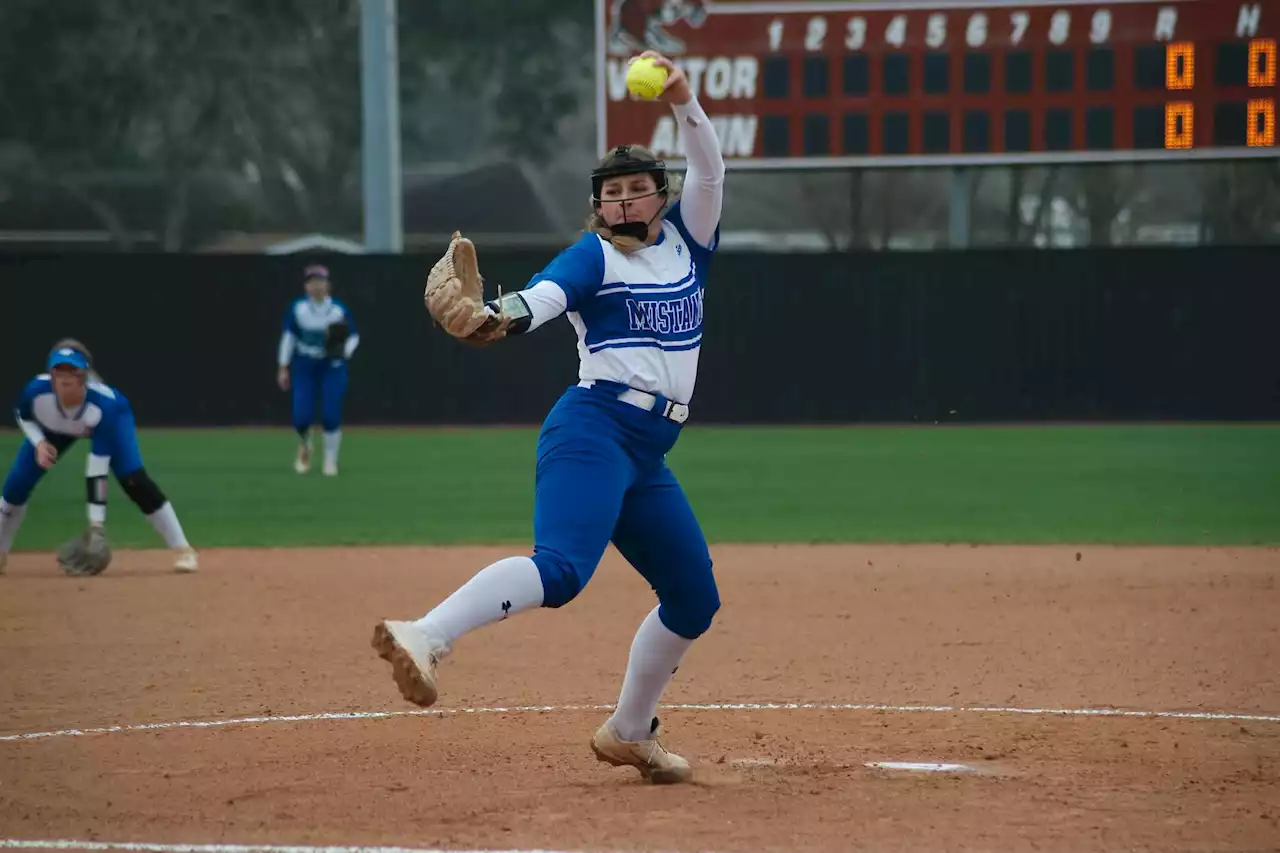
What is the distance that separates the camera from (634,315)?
17.9 feet

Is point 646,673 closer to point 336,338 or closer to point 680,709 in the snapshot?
point 680,709

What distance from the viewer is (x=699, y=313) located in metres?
5.70

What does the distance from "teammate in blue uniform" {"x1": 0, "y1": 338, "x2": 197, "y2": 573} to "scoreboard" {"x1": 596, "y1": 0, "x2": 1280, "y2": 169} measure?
11.2 metres

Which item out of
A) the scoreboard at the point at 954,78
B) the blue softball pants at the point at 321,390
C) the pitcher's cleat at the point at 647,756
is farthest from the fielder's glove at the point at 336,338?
the pitcher's cleat at the point at 647,756

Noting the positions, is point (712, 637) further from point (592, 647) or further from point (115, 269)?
point (115, 269)

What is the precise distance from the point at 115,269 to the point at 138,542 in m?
12.9

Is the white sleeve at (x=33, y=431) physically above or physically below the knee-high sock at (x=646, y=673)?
above

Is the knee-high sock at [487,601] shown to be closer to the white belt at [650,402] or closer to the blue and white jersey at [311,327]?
the white belt at [650,402]

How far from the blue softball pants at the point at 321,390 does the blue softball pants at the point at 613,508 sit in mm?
12801

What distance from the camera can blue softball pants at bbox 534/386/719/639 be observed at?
5.27 meters

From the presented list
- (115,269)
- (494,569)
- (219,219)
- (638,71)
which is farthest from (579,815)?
(219,219)

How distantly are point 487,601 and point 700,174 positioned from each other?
63.2 inches

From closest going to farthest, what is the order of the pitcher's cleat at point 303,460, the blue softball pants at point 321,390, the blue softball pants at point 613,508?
the blue softball pants at point 613,508 → the blue softball pants at point 321,390 → the pitcher's cleat at point 303,460

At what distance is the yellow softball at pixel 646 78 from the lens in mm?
5488
